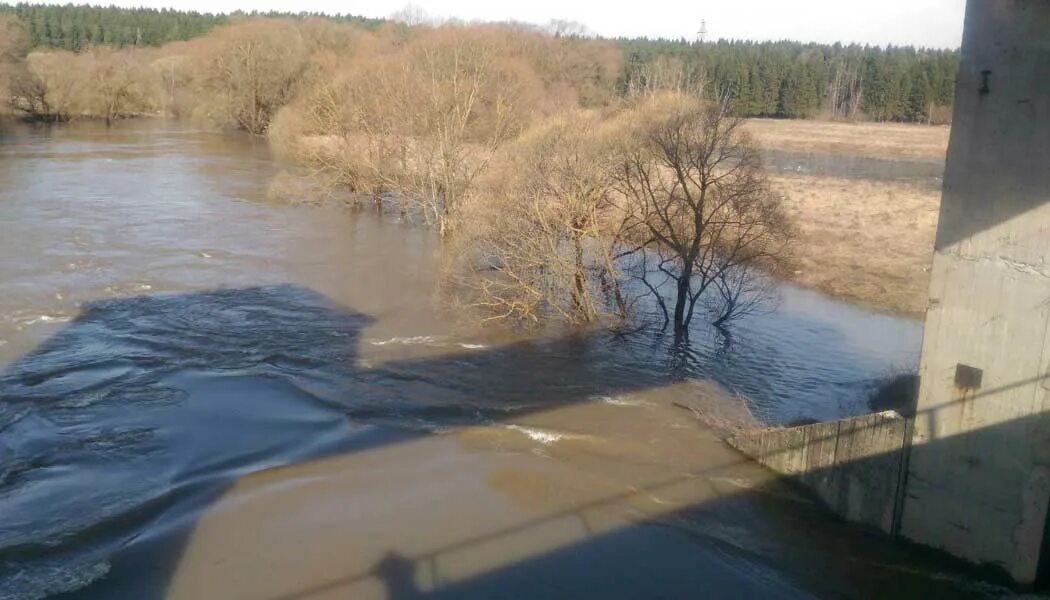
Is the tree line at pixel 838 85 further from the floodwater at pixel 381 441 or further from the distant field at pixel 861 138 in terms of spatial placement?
the floodwater at pixel 381 441

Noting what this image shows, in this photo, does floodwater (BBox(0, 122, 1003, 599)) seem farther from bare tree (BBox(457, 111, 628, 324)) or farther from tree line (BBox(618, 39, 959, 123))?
tree line (BBox(618, 39, 959, 123))

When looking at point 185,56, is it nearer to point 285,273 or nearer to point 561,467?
point 285,273

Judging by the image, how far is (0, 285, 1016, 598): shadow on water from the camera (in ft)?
37.3

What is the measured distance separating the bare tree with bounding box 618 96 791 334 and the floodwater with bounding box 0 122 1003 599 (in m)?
1.97

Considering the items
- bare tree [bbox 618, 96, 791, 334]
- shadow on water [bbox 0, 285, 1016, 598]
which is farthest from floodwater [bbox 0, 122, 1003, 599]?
bare tree [bbox 618, 96, 791, 334]

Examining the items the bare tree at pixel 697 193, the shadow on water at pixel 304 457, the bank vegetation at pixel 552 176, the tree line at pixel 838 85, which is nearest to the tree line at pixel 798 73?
the tree line at pixel 838 85

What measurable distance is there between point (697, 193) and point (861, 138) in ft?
184

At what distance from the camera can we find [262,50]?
5809cm

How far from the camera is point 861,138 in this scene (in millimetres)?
73062

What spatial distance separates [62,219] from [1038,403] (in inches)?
1131

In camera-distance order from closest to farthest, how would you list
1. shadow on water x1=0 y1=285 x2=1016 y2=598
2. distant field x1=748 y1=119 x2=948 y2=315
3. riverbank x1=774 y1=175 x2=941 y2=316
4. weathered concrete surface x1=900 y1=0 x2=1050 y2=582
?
weathered concrete surface x1=900 y1=0 x2=1050 y2=582, shadow on water x1=0 y1=285 x2=1016 y2=598, riverbank x1=774 y1=175 x2=941 y2=316, distant field x1=748 y1=119 x2=948 y2=315

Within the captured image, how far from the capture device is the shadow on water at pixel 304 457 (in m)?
11.4

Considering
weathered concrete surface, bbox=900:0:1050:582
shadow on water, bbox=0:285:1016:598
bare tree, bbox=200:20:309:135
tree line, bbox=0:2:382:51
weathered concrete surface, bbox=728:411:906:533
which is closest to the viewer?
weathered concrete surface, bbox=900:0:1050:582

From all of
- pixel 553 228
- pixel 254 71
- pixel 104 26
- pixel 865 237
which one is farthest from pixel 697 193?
pixel 104 26
